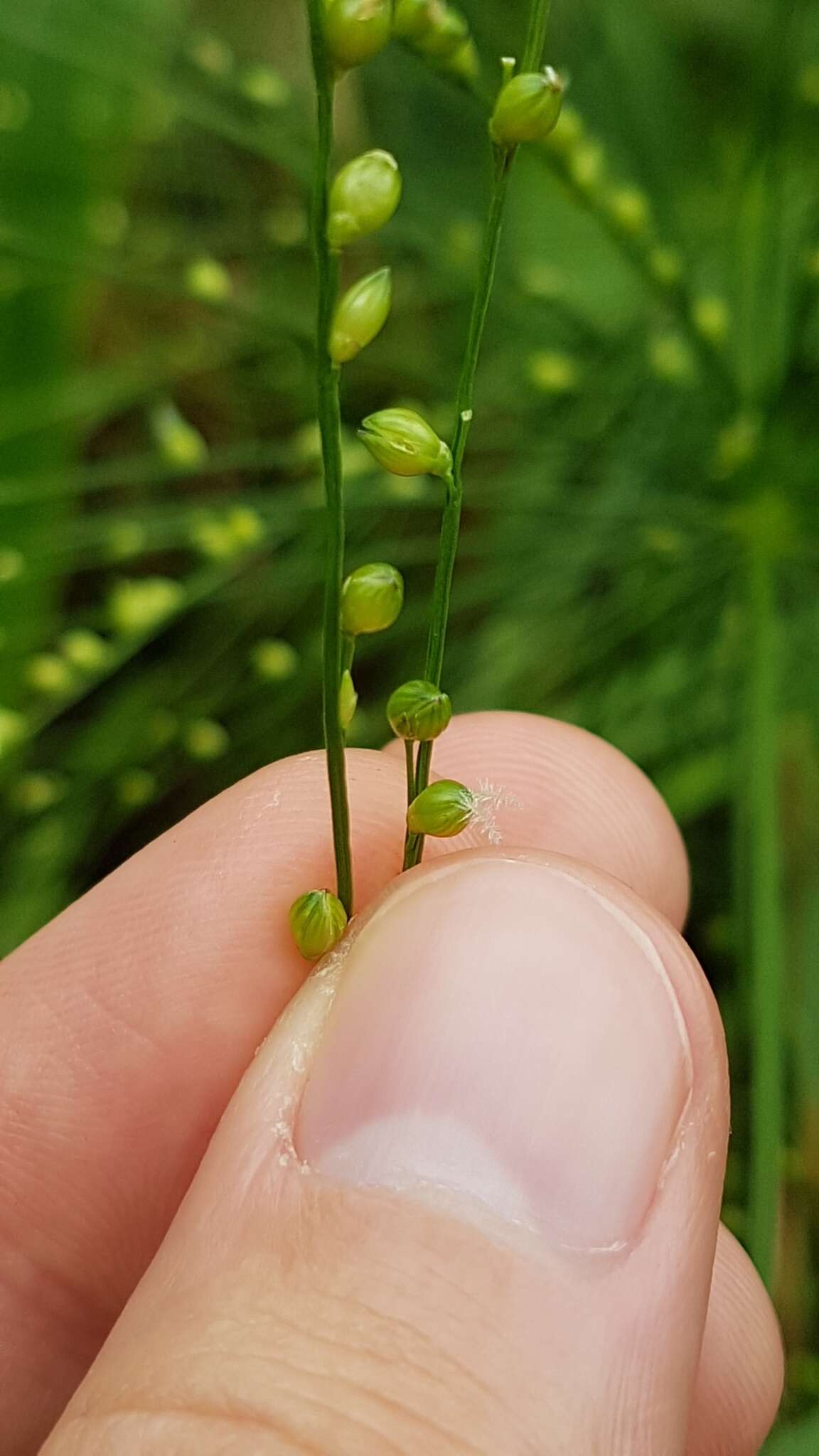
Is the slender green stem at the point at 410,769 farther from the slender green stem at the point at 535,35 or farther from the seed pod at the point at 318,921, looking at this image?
the slender green stem at the point at 535,35

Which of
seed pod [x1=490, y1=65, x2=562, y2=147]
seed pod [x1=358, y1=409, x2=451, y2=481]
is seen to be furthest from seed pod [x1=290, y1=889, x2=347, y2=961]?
seed pod [x1=490, y1=65, x2=562, y2=147]

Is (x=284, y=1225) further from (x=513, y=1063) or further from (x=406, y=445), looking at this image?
(x=406, y=445)

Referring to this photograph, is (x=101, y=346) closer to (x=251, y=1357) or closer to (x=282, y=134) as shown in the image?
(x=282, y=134)

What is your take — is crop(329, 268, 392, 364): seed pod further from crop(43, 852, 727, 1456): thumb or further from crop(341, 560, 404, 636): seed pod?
crop(43, 852, 727, 1456): thumb

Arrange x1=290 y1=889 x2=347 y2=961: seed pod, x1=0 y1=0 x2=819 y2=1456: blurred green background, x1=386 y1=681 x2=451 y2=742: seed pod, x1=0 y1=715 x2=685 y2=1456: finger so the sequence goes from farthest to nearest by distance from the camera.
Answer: x1=0 y1=0 x2=819 y2=1456: blurred green background → x1=0 y1=715 x2=685 y2=1456: finger → x1=290 y1=889 x2=347 y2=961: seed pod → x1=386 y1=681 x2=451 y2=742: seed pod

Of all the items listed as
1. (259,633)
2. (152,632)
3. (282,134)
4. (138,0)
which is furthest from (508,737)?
(138,0)

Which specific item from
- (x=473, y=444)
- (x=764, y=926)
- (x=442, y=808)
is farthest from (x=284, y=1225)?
(x=473, y=444)
